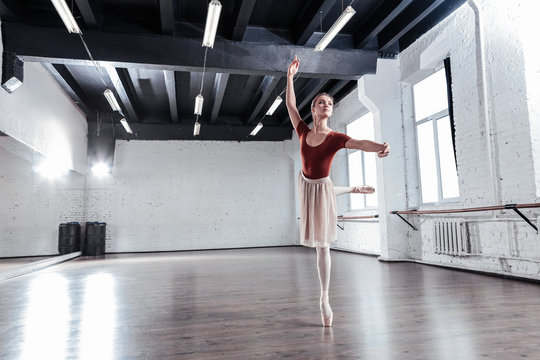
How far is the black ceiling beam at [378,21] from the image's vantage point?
17.7 feet

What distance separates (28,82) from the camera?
655 cm

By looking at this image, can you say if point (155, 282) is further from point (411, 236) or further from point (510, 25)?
point (510, 25)

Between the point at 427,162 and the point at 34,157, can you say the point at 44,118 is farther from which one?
the point at 427,162

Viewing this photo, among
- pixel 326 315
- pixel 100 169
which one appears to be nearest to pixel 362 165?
pixel 326 315

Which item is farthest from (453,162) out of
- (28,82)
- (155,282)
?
(28,82)

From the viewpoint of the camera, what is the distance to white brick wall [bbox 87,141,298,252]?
11.1m

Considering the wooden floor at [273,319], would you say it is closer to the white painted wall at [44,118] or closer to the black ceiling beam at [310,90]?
the white painted wall at [44,118]

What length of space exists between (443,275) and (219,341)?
3624 millimetres

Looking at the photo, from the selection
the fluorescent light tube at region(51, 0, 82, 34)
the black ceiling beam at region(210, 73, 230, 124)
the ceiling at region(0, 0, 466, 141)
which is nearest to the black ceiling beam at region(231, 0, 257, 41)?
the ceiling at region(0, 0, 466, 141)

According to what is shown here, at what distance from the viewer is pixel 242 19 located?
18.3ft

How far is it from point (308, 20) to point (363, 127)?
3.60m

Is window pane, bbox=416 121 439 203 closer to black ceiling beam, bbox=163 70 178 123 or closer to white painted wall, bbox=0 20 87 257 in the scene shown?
black ceiling beam, bbox=163 70 178 123

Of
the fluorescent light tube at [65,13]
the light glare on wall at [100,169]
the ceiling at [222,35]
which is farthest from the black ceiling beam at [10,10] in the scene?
the light glare on wall at [100,169]

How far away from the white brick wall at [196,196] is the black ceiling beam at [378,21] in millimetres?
6026
